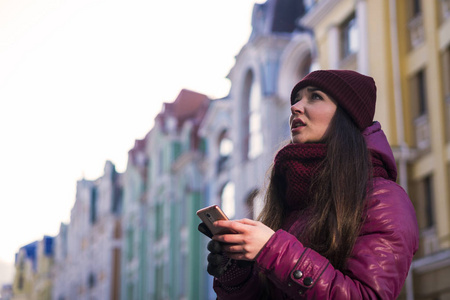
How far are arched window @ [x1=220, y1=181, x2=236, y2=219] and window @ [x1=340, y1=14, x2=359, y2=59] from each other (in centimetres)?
913

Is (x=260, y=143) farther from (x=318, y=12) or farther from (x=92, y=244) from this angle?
(x=92, y=244)

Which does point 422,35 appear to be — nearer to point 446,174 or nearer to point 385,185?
point 446,174

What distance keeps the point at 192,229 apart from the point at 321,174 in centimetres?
2916

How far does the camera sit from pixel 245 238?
7.95 feet

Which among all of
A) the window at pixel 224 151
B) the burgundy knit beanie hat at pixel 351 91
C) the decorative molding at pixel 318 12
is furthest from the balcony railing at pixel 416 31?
the burgundy knit beanie hat at pixel 351 91

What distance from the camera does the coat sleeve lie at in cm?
237

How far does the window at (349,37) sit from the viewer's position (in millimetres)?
20297

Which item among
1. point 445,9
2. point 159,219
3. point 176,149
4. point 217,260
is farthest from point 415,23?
point 159,219

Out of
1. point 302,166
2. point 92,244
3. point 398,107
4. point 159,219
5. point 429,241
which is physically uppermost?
point 398,107

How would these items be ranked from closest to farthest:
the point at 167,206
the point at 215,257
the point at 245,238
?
the point at 245,238 → the point at 215,257 → the point at 167,206

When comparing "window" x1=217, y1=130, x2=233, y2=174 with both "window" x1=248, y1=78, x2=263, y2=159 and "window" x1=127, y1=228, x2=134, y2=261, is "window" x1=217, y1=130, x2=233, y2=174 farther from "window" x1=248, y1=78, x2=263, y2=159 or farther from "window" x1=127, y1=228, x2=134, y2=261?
"window" x1=127, y1=228, x2=134, y2=261

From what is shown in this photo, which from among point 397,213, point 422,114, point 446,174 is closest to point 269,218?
point 397,213

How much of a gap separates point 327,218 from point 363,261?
261 mm

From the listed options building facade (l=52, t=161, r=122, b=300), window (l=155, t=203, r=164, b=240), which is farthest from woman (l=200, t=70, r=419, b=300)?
building facade (l=52, t=161, r=122, b=300)
